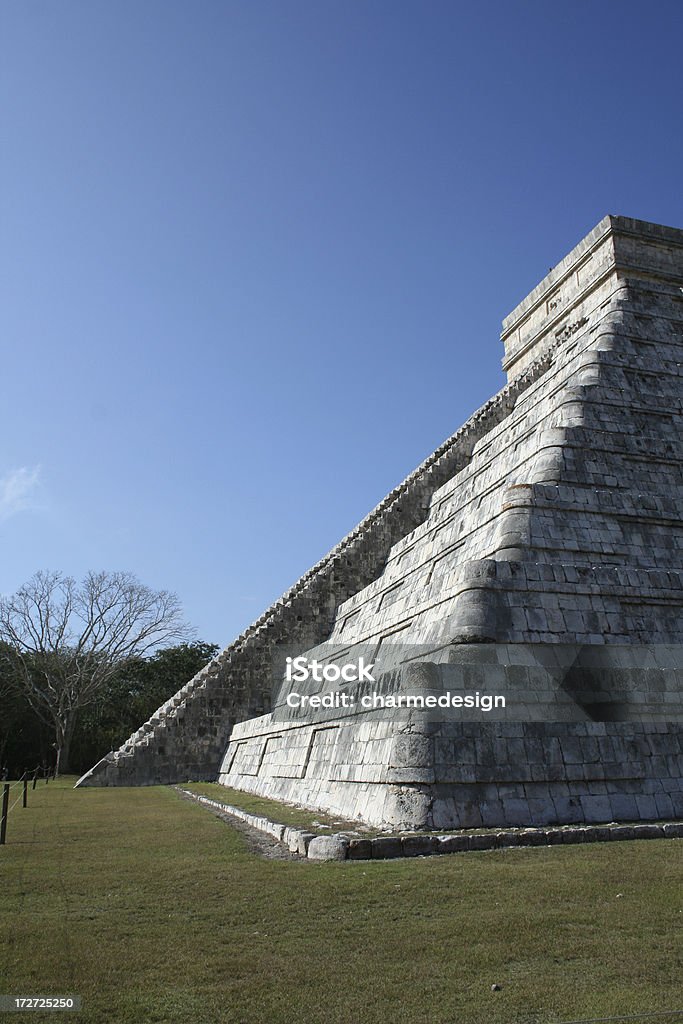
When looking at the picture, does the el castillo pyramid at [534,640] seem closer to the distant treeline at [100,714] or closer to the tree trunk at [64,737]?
the tree trunk at [64,737]

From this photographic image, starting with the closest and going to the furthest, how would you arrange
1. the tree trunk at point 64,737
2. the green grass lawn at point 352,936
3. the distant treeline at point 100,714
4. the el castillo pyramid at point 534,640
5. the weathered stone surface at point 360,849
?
the green grass lawn at point 352,936, the weathered stone surface at point 360,849, the el castillo pyramid at point 534,640, the tree trunk at point 64,737, the distant treeline at point 100,714

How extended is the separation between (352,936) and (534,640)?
5200mm

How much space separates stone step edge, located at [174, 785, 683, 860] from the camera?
6035 millimetres

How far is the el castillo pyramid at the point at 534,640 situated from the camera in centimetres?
751

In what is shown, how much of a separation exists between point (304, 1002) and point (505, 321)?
874 inches

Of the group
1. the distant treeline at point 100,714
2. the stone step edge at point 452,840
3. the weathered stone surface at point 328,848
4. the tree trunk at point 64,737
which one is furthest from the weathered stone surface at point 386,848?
the distant treeline at point 100,714

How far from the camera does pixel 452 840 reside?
6168mm

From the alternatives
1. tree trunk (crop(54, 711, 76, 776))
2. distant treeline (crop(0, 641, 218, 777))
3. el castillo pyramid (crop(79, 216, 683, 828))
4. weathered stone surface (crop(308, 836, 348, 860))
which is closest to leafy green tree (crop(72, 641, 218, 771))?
distant treeline (crop(0, 641, 218, 777))

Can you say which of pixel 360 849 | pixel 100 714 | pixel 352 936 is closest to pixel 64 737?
pixel 100 714

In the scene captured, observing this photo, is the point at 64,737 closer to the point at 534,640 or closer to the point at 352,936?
the point at 534,640

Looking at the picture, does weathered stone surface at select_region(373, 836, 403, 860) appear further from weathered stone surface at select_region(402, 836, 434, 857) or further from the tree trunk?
the tree trunk

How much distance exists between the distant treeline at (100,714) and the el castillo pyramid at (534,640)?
16193 mm

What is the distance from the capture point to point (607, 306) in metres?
17.2

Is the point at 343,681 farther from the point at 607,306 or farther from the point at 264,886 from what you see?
the point at 607,306
